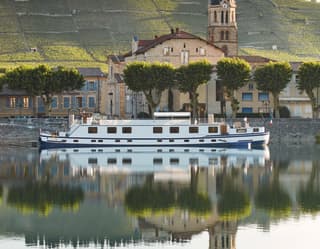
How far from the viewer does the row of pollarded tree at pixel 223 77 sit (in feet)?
309

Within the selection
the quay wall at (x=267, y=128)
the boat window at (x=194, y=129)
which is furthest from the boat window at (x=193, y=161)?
the quay wall at (x=267, y=128)

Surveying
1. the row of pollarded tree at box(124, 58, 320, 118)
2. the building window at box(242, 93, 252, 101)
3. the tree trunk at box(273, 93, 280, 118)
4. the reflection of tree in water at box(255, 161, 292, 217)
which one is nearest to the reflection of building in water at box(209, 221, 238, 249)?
the reflection of tree in water at box(255, 161, 292, 217)

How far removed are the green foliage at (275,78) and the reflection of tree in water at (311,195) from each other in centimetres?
3562

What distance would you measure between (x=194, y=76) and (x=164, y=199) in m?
46.8

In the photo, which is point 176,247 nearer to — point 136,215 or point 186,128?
point 136,215

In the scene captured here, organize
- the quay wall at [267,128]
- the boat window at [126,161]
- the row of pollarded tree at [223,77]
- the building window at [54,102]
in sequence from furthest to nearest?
the building window at [54,102] < the row of pollarded tree at [223,77] < the quay wall at [267,128] < the boat window at [126,161]

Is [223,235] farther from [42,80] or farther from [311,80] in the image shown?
[42,80]

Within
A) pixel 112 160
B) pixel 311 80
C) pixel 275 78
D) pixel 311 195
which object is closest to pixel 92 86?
pixel 275 78

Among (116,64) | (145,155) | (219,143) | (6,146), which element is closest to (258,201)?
(145,155)

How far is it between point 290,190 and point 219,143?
97.1ft

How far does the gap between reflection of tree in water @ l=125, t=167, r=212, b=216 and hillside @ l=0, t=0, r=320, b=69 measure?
3964 inches

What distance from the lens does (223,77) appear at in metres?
94.7

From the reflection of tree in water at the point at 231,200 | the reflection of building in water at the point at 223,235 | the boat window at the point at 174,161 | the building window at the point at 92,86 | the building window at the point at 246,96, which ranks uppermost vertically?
the building window at the point at 92,86

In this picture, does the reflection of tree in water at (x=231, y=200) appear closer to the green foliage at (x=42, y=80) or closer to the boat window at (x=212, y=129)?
the boat window at (x=212, y=129)
